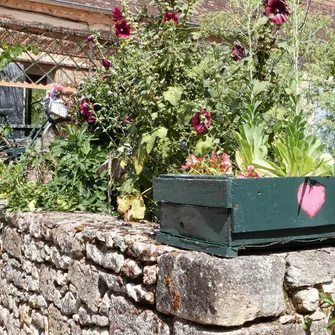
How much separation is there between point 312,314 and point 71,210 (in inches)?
76.6

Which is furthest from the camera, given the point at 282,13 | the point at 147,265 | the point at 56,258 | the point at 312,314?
the point at 56,258

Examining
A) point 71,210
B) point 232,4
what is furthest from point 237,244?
point 71,210

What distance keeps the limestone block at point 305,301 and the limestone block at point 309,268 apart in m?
0.03

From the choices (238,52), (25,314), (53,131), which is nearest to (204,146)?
(238,52)

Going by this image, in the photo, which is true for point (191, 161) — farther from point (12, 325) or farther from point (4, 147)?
point (4, 147)

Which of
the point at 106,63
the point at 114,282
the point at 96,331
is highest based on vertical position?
the point at 106,63

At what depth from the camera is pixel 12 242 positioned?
13.6 feet

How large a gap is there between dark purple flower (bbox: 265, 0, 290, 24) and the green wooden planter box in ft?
2.92

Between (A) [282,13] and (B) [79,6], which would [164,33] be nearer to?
(A) [282,13]

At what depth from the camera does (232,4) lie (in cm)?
319

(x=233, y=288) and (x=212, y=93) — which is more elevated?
(x=212, y=93)

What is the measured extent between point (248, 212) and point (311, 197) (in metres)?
0.29

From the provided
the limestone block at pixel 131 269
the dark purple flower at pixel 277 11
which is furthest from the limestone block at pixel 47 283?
the dark purple flower at pixel 277 11

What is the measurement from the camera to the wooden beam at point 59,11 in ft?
27.9
